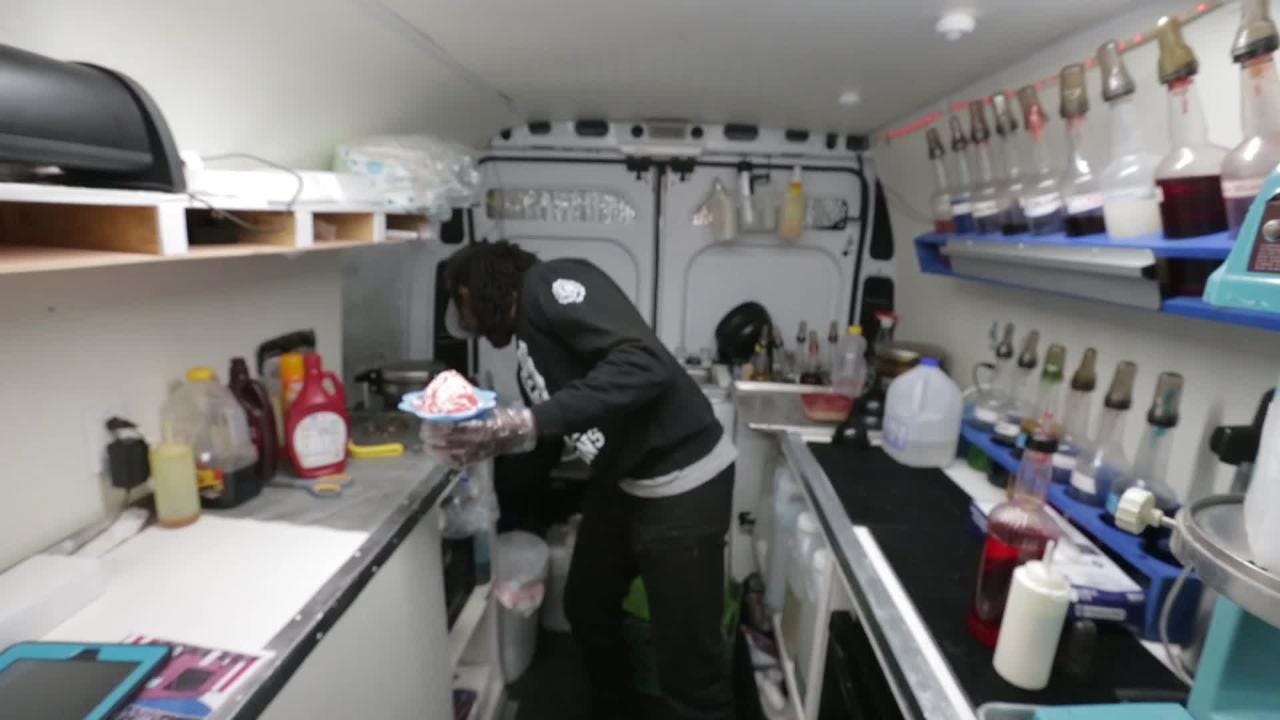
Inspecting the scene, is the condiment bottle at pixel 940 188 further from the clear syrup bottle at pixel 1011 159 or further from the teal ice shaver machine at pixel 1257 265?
the teal ice shaver machine at pixel 1257 265

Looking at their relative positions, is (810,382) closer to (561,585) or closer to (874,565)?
(561,585)

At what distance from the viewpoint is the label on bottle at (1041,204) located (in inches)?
52.4

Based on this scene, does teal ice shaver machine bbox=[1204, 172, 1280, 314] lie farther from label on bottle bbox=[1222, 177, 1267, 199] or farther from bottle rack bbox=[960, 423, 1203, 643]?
bottle rack bbox=[960, 423, 1203, 643]

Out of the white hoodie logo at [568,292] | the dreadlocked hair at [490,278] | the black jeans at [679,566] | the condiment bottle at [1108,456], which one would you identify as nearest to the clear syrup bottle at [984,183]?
the condiment bottle at [1108,456]

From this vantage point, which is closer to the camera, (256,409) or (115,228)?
(115,228)

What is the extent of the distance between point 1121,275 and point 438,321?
2484mm

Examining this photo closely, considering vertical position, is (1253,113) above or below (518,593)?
above

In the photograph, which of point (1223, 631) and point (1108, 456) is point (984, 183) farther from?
point (1223, 631)

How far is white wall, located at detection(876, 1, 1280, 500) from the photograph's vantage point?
106cm

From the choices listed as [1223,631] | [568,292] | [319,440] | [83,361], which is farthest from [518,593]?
[1223,631]

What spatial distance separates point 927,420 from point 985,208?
579 mm

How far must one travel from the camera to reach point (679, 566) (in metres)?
1.60

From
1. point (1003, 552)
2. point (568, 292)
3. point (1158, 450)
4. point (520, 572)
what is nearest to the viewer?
point (1003, 552)

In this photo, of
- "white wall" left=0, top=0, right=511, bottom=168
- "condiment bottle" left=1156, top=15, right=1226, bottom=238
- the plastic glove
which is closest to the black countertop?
"condiment bottle" left=1156, top=15, right=1226, bottom=238
